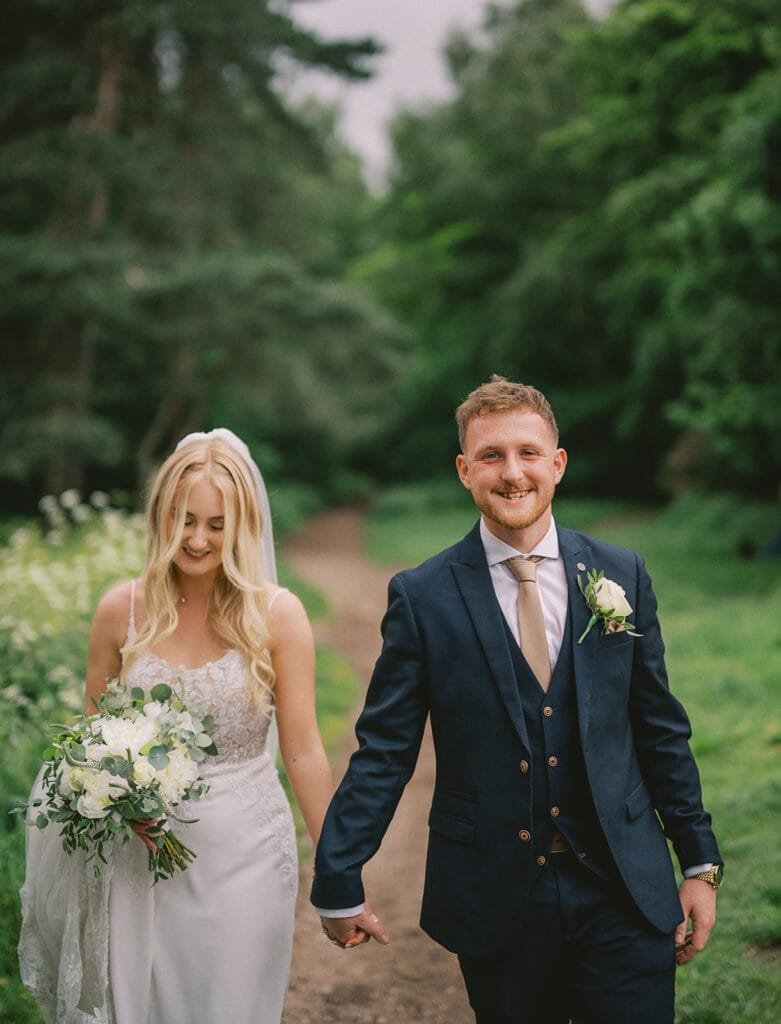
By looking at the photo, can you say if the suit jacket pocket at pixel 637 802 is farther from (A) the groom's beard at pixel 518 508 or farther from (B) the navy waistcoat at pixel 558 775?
(A) the groom's beard at pixel 518 508

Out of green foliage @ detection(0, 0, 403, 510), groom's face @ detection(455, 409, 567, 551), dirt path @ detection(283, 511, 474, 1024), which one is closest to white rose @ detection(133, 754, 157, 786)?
groom's face @ detection(455, 409, 567, 551)

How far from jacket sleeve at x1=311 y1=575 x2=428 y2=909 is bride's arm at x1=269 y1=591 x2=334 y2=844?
1.45 feet

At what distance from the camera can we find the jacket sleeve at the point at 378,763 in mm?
2490

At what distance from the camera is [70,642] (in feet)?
21.5

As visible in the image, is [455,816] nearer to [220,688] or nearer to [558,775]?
[558,775]

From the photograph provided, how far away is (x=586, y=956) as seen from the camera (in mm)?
2469

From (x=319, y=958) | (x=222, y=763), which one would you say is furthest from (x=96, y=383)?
(x=222, y=763)

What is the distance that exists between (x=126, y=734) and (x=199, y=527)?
673 mm

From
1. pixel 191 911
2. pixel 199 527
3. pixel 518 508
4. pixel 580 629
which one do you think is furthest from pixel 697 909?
pixel 199 527

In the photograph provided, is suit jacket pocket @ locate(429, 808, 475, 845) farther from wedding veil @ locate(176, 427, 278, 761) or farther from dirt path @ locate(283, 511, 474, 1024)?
dirt path @ locate(283, 511, 474, 1024)

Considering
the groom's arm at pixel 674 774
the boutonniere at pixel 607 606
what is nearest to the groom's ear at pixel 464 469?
the boutonniere at pixel 607 606

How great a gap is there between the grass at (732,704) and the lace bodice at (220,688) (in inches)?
84.3

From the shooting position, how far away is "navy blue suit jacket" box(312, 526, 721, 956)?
8.09 feet

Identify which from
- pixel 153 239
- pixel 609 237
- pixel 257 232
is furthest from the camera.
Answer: pixel 609 237
